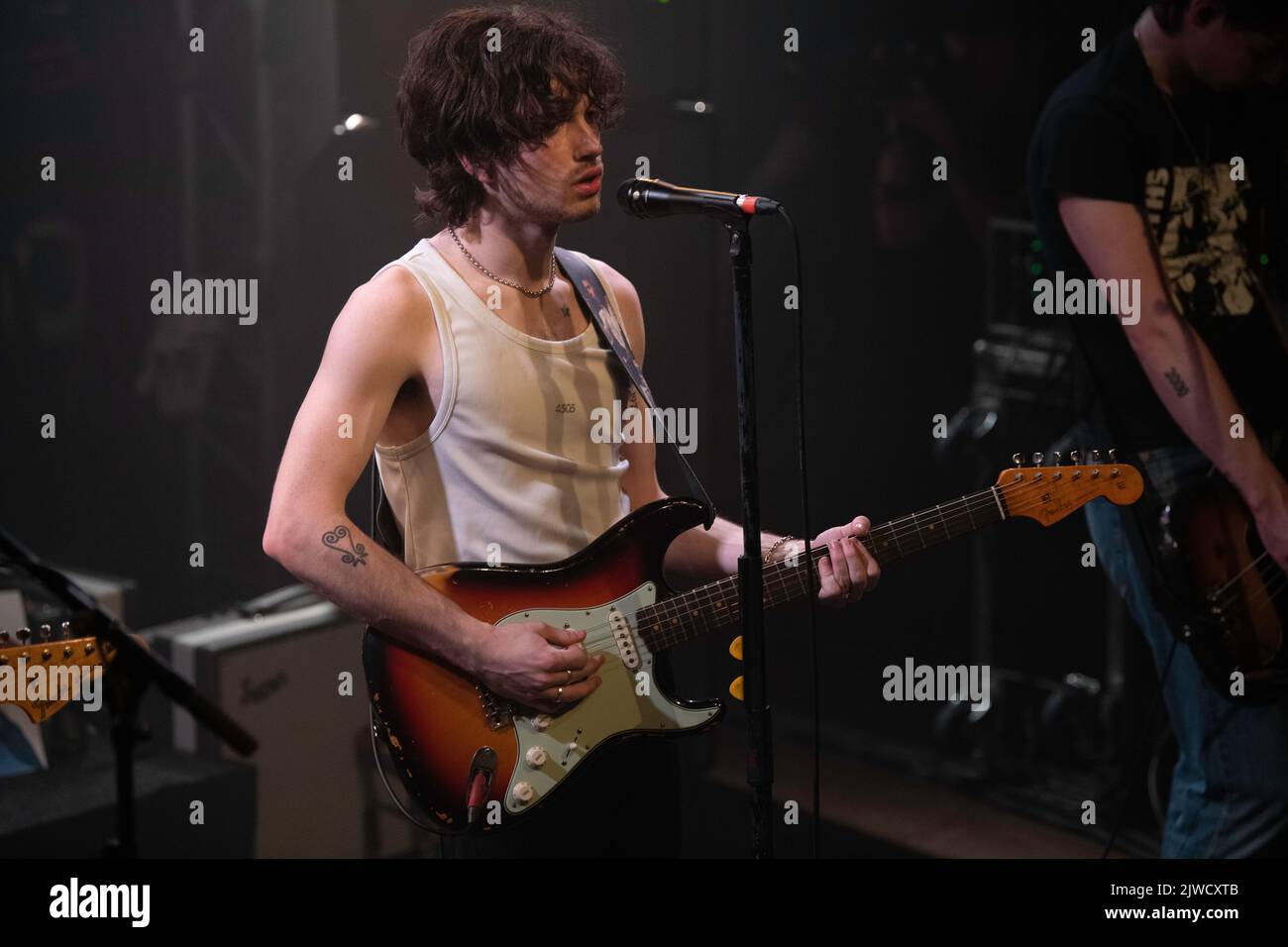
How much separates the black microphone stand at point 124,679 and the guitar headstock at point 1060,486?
1.62 meters

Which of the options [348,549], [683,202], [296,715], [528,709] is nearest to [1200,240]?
[683,202]

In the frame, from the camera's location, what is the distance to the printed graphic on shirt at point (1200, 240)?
338 centimetres

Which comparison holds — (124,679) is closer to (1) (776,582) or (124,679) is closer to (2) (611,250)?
(1) (776,582)

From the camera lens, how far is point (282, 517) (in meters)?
2.60

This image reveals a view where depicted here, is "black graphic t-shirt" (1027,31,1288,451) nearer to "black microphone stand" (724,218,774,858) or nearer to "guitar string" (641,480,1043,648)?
"guitar string" (641,480,1043,648)

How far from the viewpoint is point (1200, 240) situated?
3428 millimetres

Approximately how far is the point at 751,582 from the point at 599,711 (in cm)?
47

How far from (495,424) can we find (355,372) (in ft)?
0.96

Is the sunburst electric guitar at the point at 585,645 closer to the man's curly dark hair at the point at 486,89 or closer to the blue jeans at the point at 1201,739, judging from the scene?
the blue jeans at the point at 1201,739

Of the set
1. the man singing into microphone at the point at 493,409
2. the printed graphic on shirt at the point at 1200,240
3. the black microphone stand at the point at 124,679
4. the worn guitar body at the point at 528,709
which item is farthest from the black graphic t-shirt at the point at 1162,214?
the black microphone stand at the point at 124,679

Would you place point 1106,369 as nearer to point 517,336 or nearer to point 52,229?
point 517,336
